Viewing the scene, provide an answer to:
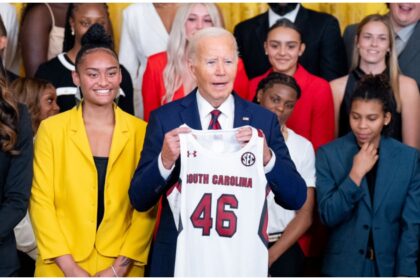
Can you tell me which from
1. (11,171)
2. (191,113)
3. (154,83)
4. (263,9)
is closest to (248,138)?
(191,113)

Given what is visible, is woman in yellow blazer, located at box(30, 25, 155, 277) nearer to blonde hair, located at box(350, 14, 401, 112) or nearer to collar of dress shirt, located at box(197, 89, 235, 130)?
collar of dress shirt, located at box(197, 89, 235, 130)

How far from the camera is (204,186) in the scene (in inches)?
151

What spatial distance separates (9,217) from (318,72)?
245 cm

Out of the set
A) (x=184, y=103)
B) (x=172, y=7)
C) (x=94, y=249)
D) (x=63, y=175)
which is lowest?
(x=94, y=249)

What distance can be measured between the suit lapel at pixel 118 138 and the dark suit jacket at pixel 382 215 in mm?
1197

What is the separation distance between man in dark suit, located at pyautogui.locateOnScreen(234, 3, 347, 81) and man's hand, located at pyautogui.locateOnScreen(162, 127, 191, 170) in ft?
6.90

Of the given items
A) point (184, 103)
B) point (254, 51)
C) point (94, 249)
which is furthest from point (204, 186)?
point (254, 51)

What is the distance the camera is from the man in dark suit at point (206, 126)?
382 cm

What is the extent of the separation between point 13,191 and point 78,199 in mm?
303

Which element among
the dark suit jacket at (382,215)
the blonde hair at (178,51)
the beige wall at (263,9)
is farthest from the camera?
the beige wall at (263,9)

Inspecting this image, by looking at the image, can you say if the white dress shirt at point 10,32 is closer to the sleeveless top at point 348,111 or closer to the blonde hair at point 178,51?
the blonde hair at point 178,51

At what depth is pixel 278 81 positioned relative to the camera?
16.9 feet

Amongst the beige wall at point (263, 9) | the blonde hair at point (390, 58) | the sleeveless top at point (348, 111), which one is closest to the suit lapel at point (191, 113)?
the sleeveless top at point (348, 111)

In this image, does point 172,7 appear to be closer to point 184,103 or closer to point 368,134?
point 368,134
